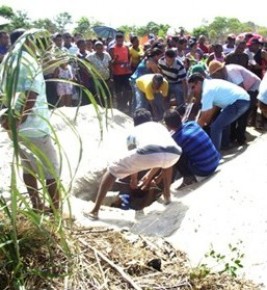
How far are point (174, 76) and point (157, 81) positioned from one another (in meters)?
0.96

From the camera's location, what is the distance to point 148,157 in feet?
17.2

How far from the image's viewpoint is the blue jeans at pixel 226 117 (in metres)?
7.19

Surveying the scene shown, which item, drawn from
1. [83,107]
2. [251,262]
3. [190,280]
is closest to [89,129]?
[83,107]

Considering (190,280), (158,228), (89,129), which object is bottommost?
(89,129)

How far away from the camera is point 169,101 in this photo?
361 inches

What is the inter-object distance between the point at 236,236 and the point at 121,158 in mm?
1528

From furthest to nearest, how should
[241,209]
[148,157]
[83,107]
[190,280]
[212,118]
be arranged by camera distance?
[83,107], [212,118], [148,157], [241,209], [190,280]

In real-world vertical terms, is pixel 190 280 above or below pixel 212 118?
above

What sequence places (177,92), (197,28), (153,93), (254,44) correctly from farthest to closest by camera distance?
(197,28) < (254,44) < (177,92) < (153,93)

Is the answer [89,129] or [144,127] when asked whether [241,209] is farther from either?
[89,129]

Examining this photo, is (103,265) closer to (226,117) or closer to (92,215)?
(92,215)

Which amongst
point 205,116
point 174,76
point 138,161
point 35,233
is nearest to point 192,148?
point 205,116

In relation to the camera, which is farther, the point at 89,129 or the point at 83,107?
the point at 83,107

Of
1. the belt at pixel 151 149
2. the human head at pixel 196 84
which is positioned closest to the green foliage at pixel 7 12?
the human head at pixel 196 84
